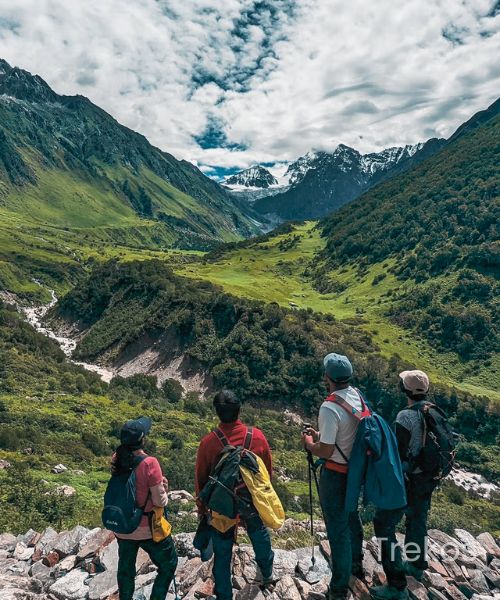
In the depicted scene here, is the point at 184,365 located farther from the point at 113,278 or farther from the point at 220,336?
the point at 113,278

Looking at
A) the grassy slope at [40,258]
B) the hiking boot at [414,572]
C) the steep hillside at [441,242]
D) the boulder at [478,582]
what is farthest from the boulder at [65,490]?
the grassy slope at [40,258]

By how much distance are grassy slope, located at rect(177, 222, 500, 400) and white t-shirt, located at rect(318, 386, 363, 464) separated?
55.4m

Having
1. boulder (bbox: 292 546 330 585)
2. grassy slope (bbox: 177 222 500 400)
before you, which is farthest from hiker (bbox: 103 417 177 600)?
grassy slope (bbox: 177 222 500 400)

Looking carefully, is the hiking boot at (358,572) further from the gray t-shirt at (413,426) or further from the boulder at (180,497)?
the boulder at (180,497)

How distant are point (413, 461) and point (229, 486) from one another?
3.18 metres

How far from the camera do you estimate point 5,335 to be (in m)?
48.2

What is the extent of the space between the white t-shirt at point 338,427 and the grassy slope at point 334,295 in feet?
182

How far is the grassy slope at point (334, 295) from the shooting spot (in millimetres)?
60562

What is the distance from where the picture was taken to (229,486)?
19.0 feet

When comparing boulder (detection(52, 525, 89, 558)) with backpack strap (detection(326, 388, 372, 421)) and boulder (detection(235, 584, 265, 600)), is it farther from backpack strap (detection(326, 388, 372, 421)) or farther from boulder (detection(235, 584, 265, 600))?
backpack strap (detection(326, 388, 372, 421))

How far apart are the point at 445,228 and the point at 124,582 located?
369 ft

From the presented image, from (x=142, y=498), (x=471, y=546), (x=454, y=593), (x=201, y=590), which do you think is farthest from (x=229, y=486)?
(x=471, y=546)

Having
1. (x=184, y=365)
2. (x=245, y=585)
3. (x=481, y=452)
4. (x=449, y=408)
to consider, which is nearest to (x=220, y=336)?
(x=184, y=365)

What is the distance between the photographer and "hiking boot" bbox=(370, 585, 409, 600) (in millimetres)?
6551
